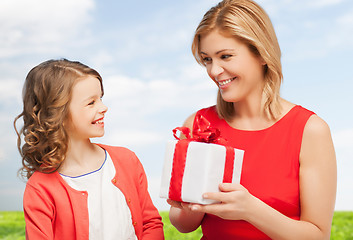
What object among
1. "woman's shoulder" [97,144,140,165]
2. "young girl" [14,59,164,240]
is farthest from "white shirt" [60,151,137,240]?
"woman's shoulder" [97,144,140,165]

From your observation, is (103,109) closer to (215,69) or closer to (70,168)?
(70,168)

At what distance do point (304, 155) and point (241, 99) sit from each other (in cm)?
40

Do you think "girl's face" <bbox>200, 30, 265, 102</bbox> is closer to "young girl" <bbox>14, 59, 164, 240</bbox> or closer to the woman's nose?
the woman's nose

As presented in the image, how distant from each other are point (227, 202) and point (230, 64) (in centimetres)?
62

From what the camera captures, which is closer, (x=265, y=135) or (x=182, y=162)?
(x=182, y=162)

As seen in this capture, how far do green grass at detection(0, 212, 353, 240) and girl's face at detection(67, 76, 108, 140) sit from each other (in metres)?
2.20

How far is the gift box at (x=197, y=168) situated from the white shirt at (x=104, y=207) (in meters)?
0.37

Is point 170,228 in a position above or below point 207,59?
below

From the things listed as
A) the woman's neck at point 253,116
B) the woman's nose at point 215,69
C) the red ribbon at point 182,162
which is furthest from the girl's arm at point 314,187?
the woman's nose at point 215,69

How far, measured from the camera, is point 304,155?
1992 millimetres

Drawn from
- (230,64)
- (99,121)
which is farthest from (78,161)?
(230,64)

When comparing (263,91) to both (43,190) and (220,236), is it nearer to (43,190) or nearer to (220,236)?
(220,236)

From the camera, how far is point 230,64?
191cm

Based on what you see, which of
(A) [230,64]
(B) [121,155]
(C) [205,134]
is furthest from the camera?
(B) [121,155]
